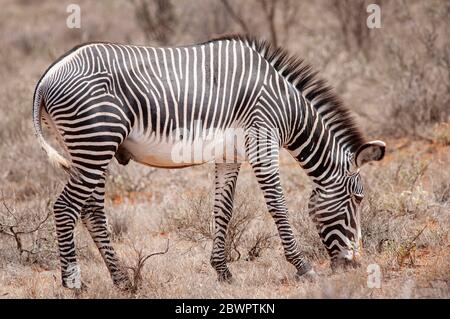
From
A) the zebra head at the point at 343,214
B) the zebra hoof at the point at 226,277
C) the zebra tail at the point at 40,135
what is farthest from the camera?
the zebra hoof at the point at 226,277

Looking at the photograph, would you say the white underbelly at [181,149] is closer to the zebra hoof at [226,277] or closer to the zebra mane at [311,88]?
the zebra mane at [311,88]

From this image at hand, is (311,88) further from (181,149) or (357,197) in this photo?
(181,149)

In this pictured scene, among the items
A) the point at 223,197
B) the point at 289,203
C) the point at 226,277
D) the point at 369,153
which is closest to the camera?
the point at 369,153

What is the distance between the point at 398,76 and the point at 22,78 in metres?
7.57

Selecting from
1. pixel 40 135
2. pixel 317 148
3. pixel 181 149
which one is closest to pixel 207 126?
pixel 181 149

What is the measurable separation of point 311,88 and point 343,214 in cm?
116

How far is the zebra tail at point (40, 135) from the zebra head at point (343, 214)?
2.21m

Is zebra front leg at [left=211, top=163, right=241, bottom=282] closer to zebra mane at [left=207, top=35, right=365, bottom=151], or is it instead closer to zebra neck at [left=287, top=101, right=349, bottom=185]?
zebra neck at [left=287, top=101, right=349, bottom=185]

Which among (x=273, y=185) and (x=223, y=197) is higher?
(x=273, y=185)

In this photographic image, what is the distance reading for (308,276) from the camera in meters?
6.35

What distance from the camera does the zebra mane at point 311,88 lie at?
6637mm

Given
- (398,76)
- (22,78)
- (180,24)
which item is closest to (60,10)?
(180,24)

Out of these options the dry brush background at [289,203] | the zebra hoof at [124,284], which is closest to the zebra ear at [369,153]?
the dry brush background at [289,203]

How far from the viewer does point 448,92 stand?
11.4 m
